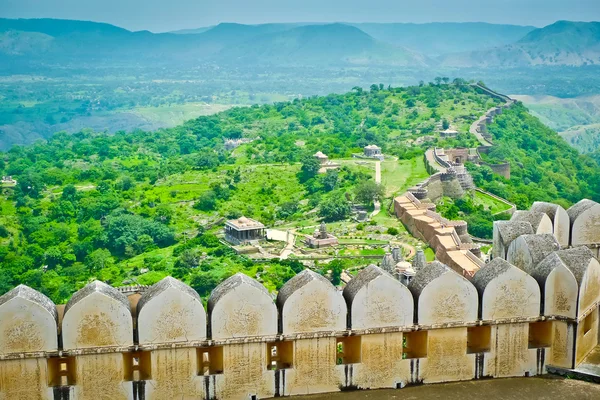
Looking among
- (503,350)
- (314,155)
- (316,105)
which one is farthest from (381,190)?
(316,105)

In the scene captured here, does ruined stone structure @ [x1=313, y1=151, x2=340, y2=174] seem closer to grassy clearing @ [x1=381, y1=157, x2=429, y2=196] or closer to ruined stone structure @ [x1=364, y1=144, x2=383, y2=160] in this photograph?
ruined stone structure @ [x1=364, y1=144, x2=383, y2=160]

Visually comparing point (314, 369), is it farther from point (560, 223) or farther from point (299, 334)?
point (560, 223)

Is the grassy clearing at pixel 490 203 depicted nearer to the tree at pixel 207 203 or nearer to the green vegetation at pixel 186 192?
the green vegetation at pixel 186 192

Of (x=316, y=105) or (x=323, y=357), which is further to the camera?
(x=316, y=105)

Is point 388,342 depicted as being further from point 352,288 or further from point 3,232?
point 3,232

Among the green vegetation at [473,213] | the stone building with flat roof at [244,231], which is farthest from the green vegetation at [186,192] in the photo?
the green vegetation at [473,213]

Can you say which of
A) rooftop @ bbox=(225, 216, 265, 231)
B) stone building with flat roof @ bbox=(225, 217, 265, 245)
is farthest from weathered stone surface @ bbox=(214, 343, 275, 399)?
rooftop @ bbox=(225, 216, 265, 231)
